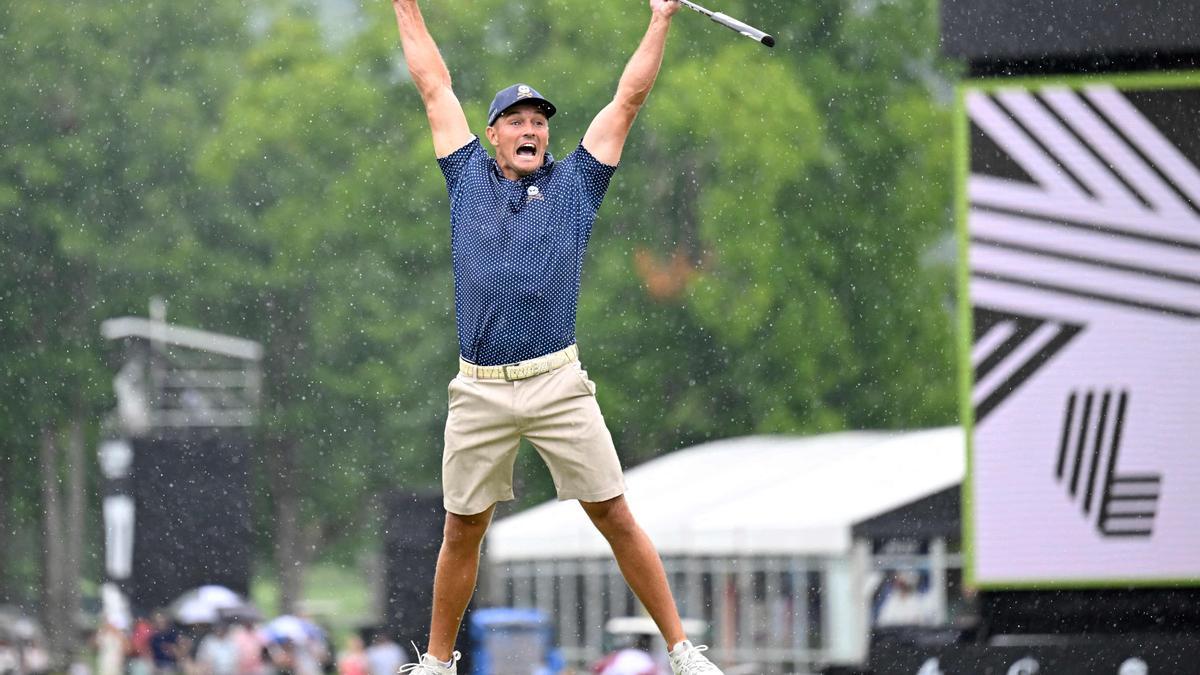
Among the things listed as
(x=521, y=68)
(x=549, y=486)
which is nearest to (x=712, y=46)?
(x=521, y=68)

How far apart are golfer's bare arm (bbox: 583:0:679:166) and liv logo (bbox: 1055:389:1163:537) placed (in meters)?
6.06

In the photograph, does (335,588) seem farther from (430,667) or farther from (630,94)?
(630,94)

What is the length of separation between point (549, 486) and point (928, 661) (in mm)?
16631

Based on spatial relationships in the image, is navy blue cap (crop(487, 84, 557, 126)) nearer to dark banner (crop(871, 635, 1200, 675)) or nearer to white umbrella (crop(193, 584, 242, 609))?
dark banner (crop(871, 635, 1200, 675))

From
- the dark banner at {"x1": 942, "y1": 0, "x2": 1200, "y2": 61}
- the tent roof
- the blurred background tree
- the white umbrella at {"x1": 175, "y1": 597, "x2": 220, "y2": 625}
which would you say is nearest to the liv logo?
the dark banner at {"x1": 942, "y1": 0, "x2": 1200, "y2": 61}

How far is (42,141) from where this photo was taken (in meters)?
27.8

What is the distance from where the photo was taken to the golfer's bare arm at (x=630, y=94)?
18.6 feet

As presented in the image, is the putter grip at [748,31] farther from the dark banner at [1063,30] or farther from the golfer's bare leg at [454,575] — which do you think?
the dark banner at [1063,30]

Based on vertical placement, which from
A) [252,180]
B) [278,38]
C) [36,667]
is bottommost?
[36,667]

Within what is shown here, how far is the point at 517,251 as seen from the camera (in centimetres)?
555

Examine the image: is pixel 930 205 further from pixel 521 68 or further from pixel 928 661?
pixel 928 661

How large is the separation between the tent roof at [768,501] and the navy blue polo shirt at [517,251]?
35.2 feet

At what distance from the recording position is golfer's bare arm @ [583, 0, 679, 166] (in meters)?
5.66

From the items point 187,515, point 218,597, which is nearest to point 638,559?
point 218,597
